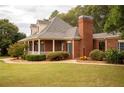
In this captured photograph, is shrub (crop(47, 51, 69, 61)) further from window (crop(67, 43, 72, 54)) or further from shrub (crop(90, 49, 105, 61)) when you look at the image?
shrub (crop(90, 49, 105, 61))

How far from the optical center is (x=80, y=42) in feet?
67.5

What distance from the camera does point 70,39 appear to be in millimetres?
21141

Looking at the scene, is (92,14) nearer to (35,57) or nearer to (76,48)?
(76,48)

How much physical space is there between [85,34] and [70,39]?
1.20m

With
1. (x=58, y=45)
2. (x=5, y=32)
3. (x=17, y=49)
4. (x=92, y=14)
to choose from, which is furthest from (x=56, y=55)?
(x=5, y=32)

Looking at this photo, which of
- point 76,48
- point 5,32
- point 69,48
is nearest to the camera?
point 5,32

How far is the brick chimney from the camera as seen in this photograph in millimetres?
19734

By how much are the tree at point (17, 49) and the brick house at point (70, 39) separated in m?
0.50

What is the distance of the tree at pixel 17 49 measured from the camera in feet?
61.8

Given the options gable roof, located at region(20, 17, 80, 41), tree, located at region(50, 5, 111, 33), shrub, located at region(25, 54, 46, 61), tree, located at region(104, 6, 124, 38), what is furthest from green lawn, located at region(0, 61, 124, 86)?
gable roof, located at region(20, 17, 80, 41)

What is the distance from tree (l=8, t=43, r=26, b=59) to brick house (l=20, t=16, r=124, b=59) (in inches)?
19.6

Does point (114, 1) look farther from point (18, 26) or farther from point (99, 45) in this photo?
point (99, 45)

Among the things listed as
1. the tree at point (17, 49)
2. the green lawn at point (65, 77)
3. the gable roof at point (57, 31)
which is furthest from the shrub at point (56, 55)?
the green lawn at point (65, 77)
